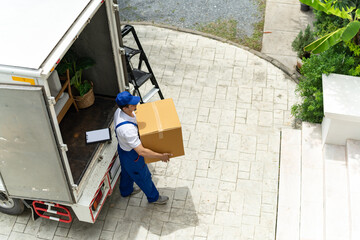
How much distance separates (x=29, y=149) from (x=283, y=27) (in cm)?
679

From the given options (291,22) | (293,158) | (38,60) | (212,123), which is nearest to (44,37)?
(38,60)

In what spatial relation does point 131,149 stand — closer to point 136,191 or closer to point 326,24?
point 136,191

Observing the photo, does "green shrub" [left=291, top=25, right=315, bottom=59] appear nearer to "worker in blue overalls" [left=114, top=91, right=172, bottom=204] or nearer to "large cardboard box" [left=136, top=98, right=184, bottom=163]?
"large cardboard box" [left=136, top=98, right=184, bottom=163]

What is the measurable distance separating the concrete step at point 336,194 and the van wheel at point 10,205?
172 inches

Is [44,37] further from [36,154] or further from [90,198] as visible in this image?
[90,198]

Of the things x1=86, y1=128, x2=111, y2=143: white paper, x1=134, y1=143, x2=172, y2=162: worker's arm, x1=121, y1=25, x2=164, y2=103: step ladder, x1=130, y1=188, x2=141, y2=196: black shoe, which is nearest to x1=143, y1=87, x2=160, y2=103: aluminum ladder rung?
x1=121, y1=25, x2=164, y2=103: step ladder

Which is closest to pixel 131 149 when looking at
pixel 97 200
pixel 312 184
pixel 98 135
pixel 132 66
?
pixel 98 135

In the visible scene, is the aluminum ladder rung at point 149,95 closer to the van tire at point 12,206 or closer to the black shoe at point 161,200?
the black shoe at point 161,200

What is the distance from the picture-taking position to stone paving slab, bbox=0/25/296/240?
261 inches

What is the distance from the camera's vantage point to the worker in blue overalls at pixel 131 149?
5.75 m

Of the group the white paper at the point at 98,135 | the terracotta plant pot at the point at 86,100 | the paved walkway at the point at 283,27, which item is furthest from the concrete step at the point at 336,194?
the terracotta plant pot at the point at 86,100

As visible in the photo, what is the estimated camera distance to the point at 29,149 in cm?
515

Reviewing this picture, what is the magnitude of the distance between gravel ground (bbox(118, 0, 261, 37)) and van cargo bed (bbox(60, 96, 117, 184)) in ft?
13.1

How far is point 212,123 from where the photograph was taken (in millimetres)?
8047
